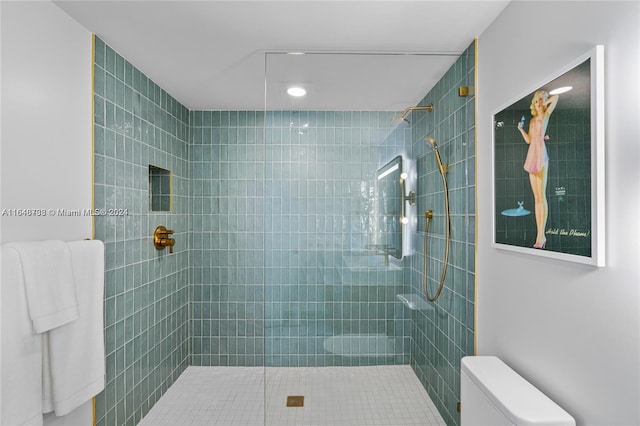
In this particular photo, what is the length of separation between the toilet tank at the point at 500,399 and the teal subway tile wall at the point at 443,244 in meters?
0.50

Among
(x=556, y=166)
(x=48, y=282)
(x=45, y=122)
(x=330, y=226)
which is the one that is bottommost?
(x=48, y=282)

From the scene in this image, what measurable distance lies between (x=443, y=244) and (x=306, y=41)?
57.6 inches

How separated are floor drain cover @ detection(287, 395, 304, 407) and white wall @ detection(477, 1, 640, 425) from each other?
3.68ft

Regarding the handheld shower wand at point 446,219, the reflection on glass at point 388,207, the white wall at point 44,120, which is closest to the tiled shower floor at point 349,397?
the handheld shower wand at point 446,219

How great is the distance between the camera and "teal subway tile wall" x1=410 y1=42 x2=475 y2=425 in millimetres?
2266

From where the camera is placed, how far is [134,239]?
2605 millimetres

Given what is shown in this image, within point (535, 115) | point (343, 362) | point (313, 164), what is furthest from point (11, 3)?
point (343, 362)

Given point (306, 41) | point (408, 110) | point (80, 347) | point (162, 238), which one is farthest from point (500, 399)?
point (162, 238)

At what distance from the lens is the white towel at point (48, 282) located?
5.04ft

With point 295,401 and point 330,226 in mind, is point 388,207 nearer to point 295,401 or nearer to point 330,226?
A: point 330,226

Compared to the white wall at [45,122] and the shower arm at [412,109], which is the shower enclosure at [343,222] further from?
the white wall at [45,122]

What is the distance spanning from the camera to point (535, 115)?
5.07 ft

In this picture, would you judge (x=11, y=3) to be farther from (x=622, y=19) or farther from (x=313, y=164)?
(x=622, y=19)

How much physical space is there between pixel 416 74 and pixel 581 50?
46.4 inches
